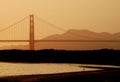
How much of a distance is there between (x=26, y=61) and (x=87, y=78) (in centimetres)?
24

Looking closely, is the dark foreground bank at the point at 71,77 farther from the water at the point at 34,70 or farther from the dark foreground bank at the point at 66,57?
the dark foreground bank at the point at 66,57

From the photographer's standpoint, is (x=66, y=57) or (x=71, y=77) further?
(x=66, y=57)

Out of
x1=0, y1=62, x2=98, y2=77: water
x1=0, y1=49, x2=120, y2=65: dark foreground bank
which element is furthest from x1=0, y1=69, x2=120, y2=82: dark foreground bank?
x1=0, y1=49, x2=120, y2=65: dark foreground bank

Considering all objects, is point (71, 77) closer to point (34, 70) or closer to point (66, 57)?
point (34, 70)

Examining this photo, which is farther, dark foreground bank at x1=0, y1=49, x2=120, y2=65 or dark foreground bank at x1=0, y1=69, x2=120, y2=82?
dark foreground bank at x1=0, y1=49, x2=120, y2=65

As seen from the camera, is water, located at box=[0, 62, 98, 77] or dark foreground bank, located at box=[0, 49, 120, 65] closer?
water, located at box=[0, 62, 98, 77]

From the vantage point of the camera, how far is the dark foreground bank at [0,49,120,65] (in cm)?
42

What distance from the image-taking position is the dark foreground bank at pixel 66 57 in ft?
1.38

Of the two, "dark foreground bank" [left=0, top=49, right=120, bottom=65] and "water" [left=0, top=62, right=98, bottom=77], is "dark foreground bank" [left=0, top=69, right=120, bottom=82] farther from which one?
"dark foreground bank" [left=0, top=49, right=120, bottom=65]

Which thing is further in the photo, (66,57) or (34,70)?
(66,57)

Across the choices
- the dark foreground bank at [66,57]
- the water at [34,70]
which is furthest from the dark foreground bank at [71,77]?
the dark foreground bank at [66,57]

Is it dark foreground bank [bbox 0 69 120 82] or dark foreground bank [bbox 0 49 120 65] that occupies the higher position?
dark foreground bank [bbox 0 49 120 65]

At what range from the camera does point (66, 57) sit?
1.40 feet

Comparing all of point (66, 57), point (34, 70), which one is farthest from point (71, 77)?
point (66, 57)
